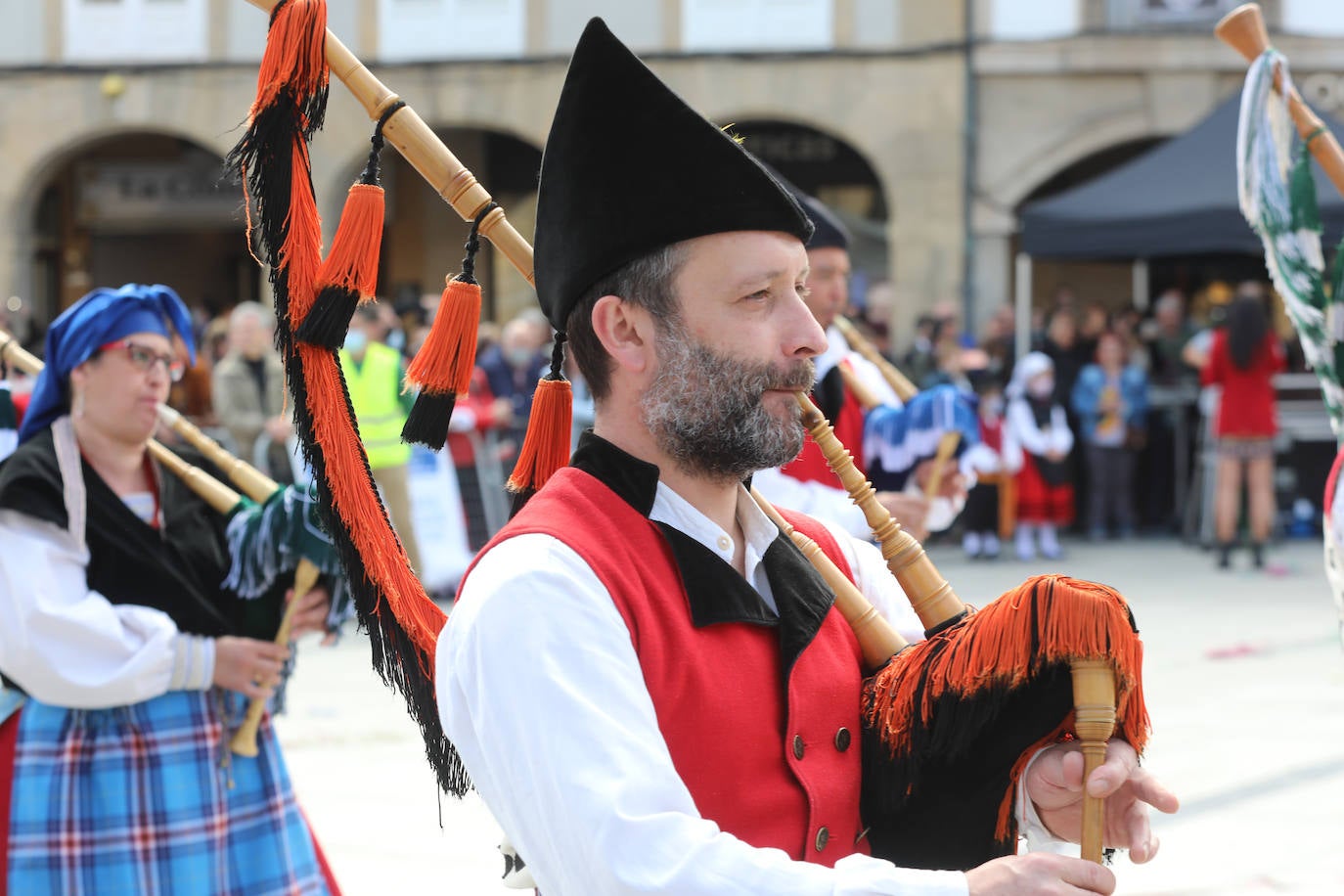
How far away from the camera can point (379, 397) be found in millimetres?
8836

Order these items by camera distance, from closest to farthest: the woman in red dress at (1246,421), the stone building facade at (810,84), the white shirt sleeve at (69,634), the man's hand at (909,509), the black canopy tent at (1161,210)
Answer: the white shirt sleeve at (69,634) → the man's hand at (909,509) → the woman in red dress at (1246,421) → the black canopy tent at (1161,210) → the stone building facade at (810,84)

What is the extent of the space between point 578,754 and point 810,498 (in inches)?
100

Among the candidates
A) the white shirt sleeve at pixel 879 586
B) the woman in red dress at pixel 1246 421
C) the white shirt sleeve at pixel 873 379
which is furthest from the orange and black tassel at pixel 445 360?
the woman in red dress at pixel 1246 421

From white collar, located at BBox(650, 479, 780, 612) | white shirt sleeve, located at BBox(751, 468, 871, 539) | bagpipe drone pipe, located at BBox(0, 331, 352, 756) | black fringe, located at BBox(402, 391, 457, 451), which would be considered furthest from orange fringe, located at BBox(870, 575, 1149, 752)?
white shirt sleeve, located at BBox(751, 468, 871, 539)

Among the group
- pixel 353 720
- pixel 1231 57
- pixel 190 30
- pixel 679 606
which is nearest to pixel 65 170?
pixel 190 30

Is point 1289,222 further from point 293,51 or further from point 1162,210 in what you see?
point 1162,210

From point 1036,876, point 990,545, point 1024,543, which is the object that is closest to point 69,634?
point 1036,876

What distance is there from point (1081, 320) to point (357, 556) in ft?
46.8

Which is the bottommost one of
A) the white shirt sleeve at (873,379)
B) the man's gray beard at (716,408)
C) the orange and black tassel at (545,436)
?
the white shirt sleeve at (873,379)

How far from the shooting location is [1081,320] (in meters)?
15.6

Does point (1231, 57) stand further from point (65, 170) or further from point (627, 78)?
point (627, 78)

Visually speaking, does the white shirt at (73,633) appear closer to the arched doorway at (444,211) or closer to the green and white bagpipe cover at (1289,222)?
the green and white bagpipe cover at (1289,222)

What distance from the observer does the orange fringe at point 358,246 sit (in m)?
2.01

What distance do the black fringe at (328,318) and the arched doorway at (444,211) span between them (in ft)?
51.5
